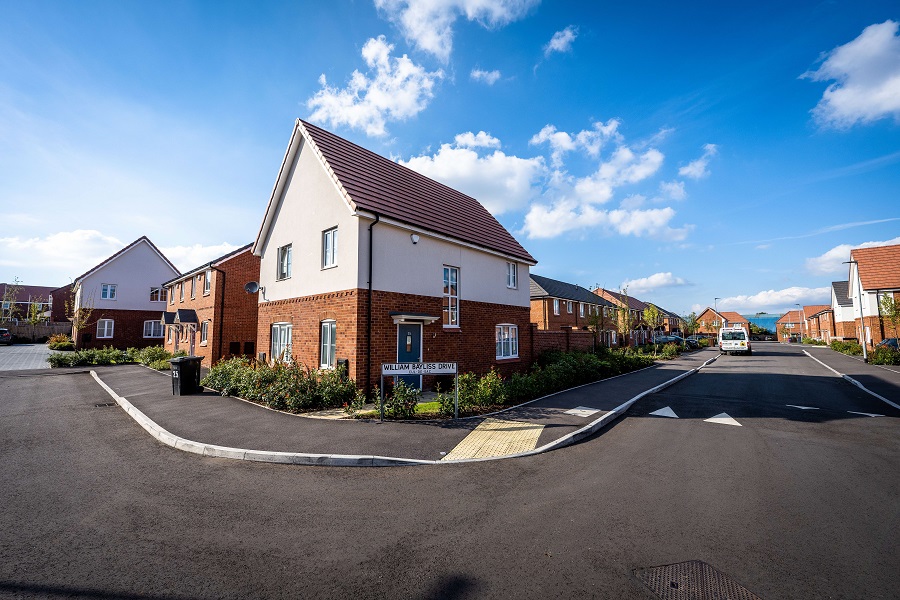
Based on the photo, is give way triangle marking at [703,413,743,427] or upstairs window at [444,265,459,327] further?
upstairs window at [444,265,459,327]

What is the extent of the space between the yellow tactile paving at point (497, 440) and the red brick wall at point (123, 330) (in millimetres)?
37537

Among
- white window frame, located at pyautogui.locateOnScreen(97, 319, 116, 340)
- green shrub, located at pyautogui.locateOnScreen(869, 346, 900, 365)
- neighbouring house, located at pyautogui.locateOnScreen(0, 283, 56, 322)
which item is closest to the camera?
green shrub, located at pyautogui.locateOnScreen(869, 346, 900, 365)

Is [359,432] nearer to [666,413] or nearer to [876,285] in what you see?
[666,413]

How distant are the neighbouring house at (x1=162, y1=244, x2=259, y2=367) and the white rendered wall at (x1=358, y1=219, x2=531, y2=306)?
38.0 feet

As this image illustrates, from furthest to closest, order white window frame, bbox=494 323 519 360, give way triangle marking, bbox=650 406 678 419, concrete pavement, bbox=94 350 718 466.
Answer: white window frame, bbox=494 323 519 360 → give way triangle marking, bbox=650 406 678 419 → concrete pavement, bbox=94 350 718 466

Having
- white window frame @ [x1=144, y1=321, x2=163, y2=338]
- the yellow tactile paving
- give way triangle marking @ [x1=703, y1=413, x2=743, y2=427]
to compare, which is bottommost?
give way triangle marking @ [x1=703, y1=413, x2=743, y2=427]

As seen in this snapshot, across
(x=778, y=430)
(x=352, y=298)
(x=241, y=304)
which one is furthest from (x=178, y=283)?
(x=778, y=430)

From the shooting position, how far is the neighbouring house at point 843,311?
44125mm

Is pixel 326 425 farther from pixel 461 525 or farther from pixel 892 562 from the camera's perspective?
pixel 892 562

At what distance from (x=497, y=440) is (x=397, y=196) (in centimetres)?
920

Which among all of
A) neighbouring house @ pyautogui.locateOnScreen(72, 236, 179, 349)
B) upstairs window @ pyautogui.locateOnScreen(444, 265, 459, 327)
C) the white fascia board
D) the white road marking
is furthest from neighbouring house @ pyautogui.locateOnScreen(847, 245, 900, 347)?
neighbouring house @ pyautogui.locateOnScreen(72, 236, 179, 349)

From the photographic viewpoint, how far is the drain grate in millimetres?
3273

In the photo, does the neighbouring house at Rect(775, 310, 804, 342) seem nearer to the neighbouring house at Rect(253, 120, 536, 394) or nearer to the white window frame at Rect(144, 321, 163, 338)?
the neighbouring house at Rect(253, 120, 536, 394)

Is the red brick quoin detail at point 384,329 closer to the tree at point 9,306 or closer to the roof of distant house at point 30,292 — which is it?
the tree at point 9,306
